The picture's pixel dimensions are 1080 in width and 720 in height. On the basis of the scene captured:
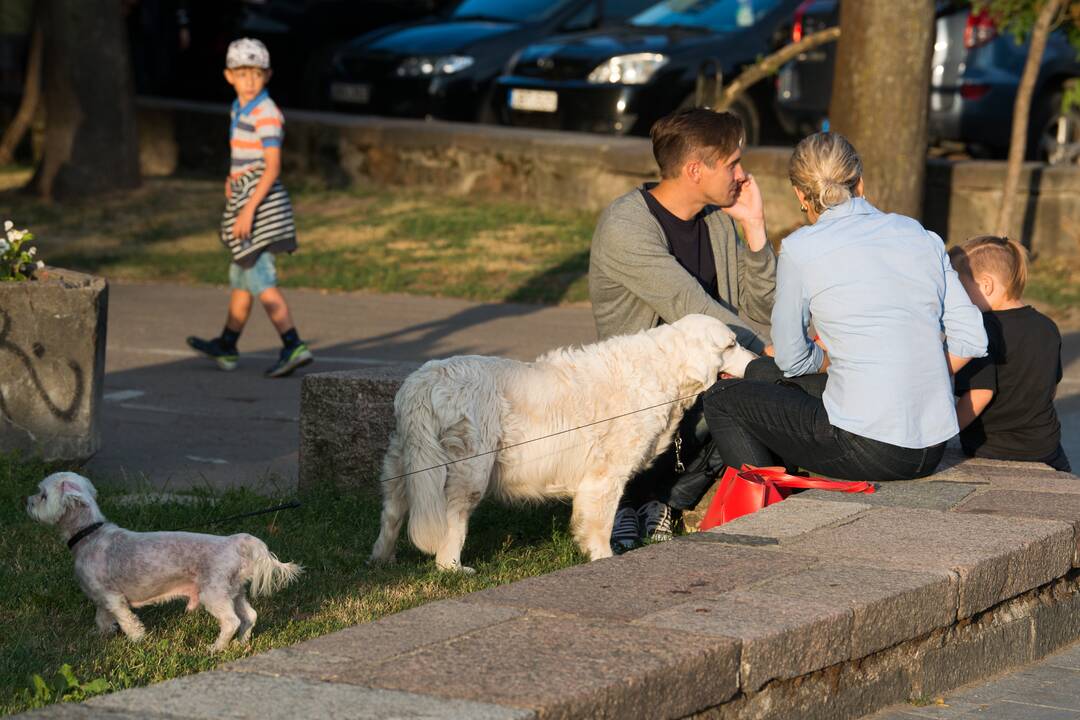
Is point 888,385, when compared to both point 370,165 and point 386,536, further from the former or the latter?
point 370,165

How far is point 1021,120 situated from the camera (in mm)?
11539

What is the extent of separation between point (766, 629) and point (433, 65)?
14.6 meters

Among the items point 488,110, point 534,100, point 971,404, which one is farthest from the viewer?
point 488,110

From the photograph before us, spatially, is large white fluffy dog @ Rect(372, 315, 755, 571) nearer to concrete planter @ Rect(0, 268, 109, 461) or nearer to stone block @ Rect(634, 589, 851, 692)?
stone block @ Rect(634, 589, 851, 692)

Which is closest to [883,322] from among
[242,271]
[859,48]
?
[242,271]

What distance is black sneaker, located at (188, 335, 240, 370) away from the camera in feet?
29.9

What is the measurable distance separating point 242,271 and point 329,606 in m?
4.63

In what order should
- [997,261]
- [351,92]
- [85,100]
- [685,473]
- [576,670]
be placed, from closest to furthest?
[576,670] < [997,261] < [685,473] < [85,100] < [351,92]

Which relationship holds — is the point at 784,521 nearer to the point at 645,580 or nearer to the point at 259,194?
the point at 645,580

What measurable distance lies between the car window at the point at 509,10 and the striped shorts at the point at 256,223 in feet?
31.7

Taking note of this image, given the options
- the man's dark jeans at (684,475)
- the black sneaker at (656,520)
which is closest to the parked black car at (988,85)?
the man's dark jeans at (684,475)

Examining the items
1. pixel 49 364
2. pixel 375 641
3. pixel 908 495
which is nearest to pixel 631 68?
pixel 49 364

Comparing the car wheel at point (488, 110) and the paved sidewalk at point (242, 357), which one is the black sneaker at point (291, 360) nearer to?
the paved sidewalk at point (242, 357)

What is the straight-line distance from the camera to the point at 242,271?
357 inches
